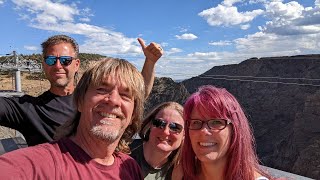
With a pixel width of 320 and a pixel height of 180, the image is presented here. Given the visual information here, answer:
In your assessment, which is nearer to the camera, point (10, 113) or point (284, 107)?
point (10, 113)

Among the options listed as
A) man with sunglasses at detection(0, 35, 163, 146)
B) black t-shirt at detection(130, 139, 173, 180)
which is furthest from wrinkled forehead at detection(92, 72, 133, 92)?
black t-shirt at detection(130, 139, 173, 180)

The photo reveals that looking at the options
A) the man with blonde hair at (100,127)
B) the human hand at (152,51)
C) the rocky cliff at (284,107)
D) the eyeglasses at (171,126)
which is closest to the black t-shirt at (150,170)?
the eyeglasses at (171,126)

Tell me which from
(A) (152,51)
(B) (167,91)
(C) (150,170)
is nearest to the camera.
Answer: (C) (150,170)

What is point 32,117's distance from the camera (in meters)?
2.42

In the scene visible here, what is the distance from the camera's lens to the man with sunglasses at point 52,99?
2410 millimetres

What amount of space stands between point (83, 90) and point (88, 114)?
13cm

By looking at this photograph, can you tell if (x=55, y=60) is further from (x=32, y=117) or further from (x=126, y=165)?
(x=126, y=165)

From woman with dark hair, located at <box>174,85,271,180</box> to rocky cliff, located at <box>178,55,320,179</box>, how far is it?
41.7 metres

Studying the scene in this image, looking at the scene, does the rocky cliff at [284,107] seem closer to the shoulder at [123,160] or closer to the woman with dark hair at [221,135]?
the woman with dark hair at [221,135]

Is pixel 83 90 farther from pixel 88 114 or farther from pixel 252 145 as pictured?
pixel 252 145

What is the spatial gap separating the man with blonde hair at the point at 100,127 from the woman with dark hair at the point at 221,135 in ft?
1.04

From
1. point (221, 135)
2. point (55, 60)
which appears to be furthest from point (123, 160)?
point (55, 60)

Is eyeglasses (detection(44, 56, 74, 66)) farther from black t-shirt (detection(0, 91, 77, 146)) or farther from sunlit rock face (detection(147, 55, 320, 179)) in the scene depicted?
sunlit rock face (detection(147, 55, 320, 179))

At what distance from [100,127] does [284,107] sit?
70.2 m
